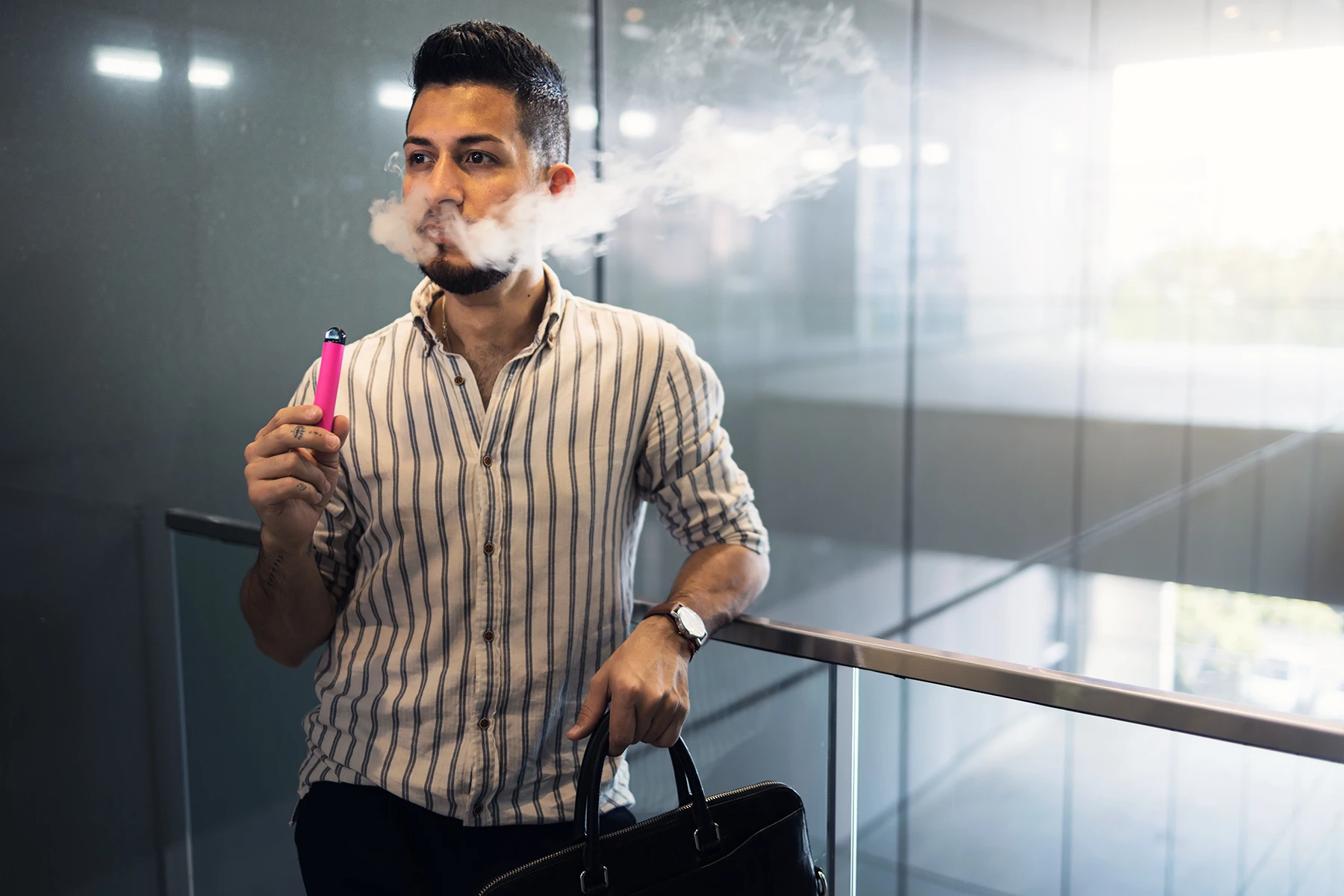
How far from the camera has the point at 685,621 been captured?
1.06 metres

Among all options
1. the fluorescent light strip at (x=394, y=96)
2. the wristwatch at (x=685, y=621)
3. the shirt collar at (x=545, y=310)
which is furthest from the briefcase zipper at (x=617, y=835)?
the fluorescent light strip at (x=394, y=96)

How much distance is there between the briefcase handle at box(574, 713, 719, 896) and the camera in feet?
2.84

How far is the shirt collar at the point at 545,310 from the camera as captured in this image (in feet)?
3.87

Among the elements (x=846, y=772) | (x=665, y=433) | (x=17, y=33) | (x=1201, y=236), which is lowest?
(x=846, y=772)

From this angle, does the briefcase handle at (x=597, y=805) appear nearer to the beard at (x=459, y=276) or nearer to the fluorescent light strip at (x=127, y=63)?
the beard at (x=459, y=276)

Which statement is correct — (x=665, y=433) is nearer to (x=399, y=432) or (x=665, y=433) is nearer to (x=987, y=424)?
(x=399, y=432)

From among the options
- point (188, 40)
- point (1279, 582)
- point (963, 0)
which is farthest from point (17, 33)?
point (1279, 582)

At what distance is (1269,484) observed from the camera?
3.04 m

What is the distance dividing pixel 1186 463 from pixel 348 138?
8.47 feet

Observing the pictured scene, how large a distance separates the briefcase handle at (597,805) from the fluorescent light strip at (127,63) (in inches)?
55.1

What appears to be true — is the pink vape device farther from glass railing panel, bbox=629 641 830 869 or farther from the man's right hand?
glass railing panel, bbox=629 641 830 869

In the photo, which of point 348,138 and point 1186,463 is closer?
point 348,138

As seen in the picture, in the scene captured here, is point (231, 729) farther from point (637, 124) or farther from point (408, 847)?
point (637, 124)

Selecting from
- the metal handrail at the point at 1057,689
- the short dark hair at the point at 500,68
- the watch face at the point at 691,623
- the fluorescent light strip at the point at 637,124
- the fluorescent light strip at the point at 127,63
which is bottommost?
the metal handrail at the point at 1057,689
